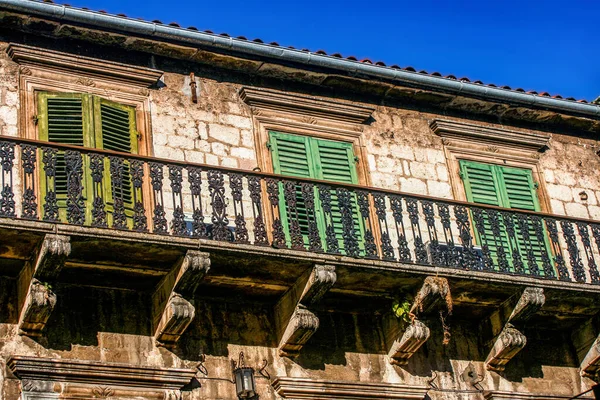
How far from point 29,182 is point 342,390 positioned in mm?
4062

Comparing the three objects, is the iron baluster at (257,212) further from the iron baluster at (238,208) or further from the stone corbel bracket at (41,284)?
the stone corbel bracket at (41,284)

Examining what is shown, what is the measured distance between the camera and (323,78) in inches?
578

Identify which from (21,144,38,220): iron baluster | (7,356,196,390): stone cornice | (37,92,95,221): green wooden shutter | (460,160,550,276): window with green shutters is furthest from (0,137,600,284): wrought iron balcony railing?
(7,356,196,390): stone cornice

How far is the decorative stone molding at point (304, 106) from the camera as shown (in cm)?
1420

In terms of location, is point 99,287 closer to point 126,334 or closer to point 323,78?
point 126,334

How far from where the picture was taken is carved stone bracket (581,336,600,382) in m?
13.8

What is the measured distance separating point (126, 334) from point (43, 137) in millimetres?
2560

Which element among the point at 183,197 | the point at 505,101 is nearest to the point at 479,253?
the point at 505,101

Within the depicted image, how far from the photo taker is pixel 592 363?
13766 millimetres

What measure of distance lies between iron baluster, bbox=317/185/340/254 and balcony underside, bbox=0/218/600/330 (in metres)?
0.30

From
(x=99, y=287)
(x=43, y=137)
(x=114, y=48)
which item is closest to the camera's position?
(x=99, y=287)

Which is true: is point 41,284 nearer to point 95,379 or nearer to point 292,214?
point 95,379

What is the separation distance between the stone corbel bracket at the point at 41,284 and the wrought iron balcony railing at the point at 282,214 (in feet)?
1.00

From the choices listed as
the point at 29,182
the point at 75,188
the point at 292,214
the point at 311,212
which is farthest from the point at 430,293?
the point at 29,182
